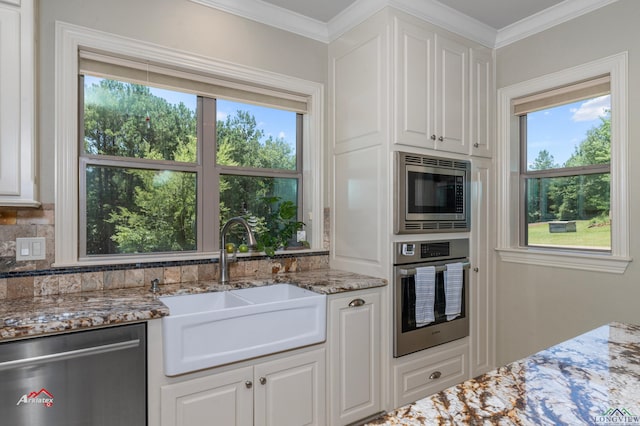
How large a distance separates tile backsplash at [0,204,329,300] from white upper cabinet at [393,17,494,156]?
1597 millimetres

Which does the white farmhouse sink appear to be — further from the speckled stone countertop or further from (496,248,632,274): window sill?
(496,248,632,274): window sill

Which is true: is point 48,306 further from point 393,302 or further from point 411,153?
point 411,153

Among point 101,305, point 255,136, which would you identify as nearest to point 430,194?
point 255,136

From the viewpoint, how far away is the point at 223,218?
2633mm

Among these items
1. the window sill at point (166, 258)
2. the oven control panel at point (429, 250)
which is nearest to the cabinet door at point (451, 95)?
the oven control panel at point (429, 250)

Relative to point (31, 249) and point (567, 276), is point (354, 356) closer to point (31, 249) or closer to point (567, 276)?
point (567, 276)

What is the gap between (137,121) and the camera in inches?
92.7

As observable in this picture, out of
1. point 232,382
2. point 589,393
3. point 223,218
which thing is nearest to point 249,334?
point 232,382

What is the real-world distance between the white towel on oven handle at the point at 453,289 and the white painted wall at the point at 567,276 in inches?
22.1

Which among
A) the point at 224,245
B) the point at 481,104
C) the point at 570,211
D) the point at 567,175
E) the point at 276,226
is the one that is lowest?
the point at 224,245

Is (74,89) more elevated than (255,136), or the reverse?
(74,89)

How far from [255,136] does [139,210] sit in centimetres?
97

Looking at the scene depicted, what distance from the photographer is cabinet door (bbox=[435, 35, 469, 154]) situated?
2.65 meters

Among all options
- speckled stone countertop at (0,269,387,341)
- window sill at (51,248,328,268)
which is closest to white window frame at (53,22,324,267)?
window sill at (51,248,328,268)
